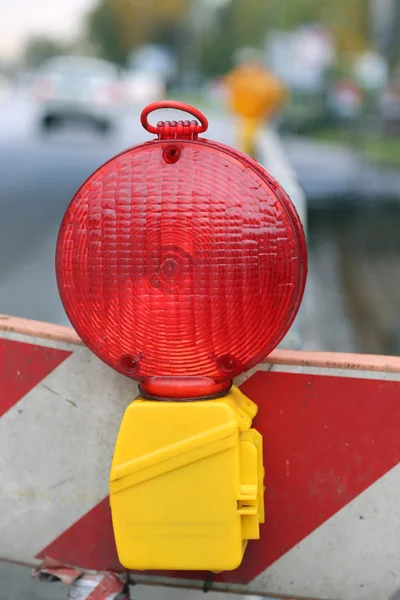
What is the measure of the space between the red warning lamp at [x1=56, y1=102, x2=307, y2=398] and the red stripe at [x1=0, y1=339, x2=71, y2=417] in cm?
30

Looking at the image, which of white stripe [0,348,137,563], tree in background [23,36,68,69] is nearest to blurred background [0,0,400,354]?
white stripe [0,348,137,563]

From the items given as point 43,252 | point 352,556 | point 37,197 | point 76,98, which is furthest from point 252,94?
point 76,98

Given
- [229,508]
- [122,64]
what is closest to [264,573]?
[229,508]

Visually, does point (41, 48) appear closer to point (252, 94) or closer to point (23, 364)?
point (252, 94)

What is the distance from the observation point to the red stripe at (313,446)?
180cm

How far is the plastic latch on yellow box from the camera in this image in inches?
63.5

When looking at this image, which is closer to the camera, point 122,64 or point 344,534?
point 344,534

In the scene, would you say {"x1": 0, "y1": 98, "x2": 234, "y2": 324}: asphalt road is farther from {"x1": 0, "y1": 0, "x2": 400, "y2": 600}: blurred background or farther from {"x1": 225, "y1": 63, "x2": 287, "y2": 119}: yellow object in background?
{"x1": 225, "y1": 63, "x2": 287, "y2": 119}: yellow object in background

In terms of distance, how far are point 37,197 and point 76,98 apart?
12714 millimetres

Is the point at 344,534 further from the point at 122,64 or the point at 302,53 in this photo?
the point at 122,64

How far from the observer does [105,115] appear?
947 inches

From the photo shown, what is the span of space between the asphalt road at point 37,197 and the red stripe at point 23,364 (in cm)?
59

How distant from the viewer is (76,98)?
2406 centimetres

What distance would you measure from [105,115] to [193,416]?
23.2 m
